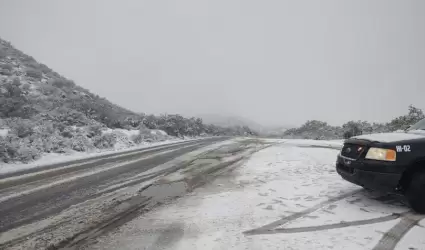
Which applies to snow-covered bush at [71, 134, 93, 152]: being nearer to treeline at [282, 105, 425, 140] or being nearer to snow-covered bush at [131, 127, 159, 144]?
snow-covered bush at [131, 127, 159, 144]

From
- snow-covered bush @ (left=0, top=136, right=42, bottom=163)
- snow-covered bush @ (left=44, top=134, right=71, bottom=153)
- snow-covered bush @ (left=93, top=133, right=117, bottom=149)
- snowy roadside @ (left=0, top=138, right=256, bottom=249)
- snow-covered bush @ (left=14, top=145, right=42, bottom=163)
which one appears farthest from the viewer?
snow-covered bush @ (left=93, top=133, right=117, bottom=149)

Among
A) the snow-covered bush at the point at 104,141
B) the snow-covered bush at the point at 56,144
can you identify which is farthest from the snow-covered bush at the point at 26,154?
the snow-covered bush at the point at 104,141

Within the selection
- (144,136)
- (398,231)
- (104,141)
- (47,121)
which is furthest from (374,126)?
(47,121)

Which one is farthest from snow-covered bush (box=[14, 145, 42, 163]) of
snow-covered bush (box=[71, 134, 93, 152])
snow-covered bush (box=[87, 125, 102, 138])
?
snow-covered bush (box=[87, 125, 102, 138])

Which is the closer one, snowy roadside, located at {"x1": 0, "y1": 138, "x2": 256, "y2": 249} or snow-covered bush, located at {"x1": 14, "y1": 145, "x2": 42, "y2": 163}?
snowy roadside, located at {"x1": 0, "y1": 138, "x2": 256, "y2": 249}

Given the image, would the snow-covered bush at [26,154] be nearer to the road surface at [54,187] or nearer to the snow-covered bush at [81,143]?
the road surface at [54,187]

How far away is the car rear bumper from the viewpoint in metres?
4.21

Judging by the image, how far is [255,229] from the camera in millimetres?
3500

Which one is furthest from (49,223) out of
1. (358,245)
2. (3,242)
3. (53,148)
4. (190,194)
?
(53,148)

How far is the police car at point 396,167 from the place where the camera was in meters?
4.13

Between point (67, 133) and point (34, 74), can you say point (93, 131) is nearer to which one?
point (67, 133)

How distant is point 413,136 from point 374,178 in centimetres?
106

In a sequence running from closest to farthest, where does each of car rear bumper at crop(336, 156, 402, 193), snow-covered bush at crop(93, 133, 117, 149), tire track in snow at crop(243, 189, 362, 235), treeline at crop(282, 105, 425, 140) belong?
tire track in snow at crop(243, 189, 362, 235) < car rear bumper at crop(336, 156, 402, 193) < snow-covered bush at crop(93, 133, 117, 149) < treeline at crop(282, 105, 425, 140)

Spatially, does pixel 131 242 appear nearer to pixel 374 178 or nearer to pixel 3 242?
pixel 3 242
